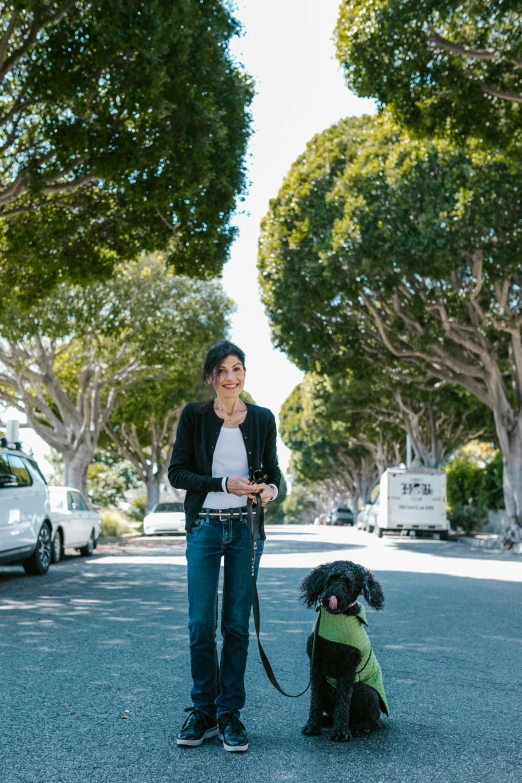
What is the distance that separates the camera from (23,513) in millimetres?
12914

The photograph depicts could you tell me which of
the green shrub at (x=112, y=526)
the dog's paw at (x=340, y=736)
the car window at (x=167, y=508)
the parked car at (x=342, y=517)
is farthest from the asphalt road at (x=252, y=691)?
the parked car at (x=342, y=517)

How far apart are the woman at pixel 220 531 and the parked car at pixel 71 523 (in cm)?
1147

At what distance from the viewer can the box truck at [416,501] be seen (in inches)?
1250

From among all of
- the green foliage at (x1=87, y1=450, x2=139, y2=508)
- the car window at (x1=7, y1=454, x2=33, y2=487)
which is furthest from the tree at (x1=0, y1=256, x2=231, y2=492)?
the green foliage at (x1=87, y1=450, x2=139, y2=508)

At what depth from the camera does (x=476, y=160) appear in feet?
69.0

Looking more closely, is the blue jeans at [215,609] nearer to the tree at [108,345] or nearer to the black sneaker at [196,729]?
the black sneaker at [196,729]

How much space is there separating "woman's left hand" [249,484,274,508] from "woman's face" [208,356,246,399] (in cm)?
50

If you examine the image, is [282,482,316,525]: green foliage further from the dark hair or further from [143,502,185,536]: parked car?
the dark hair

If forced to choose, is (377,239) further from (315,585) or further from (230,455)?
(315,585)

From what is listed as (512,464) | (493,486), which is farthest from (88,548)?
(493,486)

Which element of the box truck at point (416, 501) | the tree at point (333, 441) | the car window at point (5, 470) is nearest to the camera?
the car window at point (5, 470)

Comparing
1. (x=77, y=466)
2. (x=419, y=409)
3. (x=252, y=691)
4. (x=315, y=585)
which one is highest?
(x=419, y=409)

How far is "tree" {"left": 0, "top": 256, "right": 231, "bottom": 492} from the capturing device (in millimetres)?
28125

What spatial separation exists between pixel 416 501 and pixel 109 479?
1666 inches
